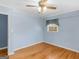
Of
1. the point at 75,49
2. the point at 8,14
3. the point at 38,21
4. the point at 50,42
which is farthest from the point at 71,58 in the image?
the point at 38,21

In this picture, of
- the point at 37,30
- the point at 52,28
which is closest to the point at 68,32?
the point at 52,28

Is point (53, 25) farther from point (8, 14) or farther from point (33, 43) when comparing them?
point (8, 14)

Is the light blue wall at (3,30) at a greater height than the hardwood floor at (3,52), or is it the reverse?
the light blue wall at (3,30)

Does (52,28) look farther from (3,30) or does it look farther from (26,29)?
(3,30)

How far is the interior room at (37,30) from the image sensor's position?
4.15 metres

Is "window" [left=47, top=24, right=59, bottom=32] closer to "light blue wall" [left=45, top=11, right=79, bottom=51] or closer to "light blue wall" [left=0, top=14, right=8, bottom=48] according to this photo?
"light blue wall" [left=45, top=11, right=79, bottom=51]

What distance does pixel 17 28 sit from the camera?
5.21m

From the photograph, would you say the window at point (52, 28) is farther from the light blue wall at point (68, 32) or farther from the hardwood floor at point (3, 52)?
the hardwood floor at point (3, 52)

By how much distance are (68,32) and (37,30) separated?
89.9 inches

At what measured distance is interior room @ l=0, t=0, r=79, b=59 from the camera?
415 centimetres

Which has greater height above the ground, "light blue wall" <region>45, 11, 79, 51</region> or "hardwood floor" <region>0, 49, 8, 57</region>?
"light blue wall" <region>45, 11, 79, 51</region>

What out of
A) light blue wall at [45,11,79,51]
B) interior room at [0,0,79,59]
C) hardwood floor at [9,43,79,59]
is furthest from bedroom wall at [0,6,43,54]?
light blue wall at [45,11,79,51]

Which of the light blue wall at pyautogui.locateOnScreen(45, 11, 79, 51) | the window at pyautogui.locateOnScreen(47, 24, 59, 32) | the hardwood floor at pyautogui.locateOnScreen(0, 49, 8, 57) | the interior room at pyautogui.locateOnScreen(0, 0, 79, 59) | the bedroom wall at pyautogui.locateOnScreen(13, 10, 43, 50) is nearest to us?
the interior room at pyautogui.locateOnScreen(0, 0, 79, 59)

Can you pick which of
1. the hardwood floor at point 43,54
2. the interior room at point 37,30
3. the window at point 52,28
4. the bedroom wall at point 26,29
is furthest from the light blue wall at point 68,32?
the bedroom wall at point 26,29
